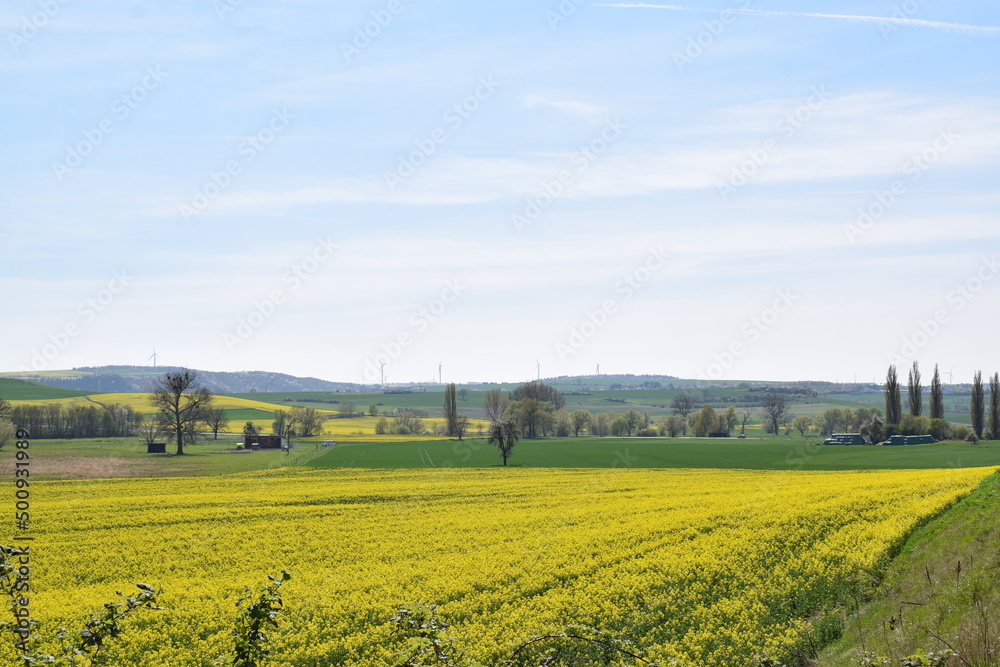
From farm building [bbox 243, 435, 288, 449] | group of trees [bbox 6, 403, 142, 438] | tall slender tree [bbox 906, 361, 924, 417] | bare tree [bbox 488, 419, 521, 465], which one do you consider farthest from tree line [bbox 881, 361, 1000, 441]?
group of trees [bbox 6, 403, 142, 438]

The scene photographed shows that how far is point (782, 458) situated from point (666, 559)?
7836 cm

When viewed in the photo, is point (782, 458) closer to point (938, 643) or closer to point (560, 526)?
point (560, 526)

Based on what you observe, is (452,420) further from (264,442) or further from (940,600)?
(940,600)

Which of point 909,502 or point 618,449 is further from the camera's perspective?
point 618,449

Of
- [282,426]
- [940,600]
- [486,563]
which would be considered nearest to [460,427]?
[282,426]

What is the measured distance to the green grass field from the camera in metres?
84.2

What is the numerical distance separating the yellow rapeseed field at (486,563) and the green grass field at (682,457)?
39530 mm

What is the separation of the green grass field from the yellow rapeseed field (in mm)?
39530

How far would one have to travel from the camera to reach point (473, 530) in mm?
35938

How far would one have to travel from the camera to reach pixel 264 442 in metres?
126

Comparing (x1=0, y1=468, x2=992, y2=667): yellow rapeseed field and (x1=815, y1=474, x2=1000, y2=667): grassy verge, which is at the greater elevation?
(x1=815, y1=474, x2=1000, y2=667): grassy verge

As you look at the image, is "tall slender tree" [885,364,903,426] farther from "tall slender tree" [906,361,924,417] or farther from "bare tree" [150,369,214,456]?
"bare tree" [150,369,214,456]

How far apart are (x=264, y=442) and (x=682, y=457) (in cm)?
6781

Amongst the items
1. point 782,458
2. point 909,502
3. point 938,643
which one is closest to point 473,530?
point 909,502
